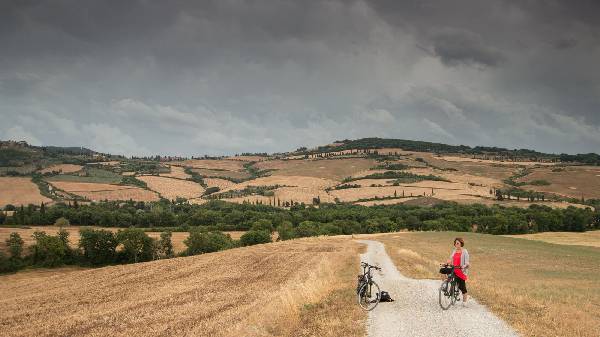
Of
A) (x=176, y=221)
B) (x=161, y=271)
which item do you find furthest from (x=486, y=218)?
(x=161, y=271)

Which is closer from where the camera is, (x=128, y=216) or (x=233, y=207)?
(x=128, y=216)

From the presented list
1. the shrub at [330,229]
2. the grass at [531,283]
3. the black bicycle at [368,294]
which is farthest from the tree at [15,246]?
the black bicycle at [368,294]

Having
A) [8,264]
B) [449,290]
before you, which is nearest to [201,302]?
[449,290]

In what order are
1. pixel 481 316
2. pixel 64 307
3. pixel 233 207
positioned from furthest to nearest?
pixel 233 207 < pixel 64 307 < pixel 481 316

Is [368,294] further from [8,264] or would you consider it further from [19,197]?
[19,197]

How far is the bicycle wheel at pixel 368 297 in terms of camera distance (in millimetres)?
23109

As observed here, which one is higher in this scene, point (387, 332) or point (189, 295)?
point (387, 332)

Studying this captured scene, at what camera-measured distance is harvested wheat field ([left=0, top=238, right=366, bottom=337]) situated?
71.7 ft

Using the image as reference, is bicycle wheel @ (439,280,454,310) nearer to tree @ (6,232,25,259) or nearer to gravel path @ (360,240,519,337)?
gravel path @ (360,240,519,337)

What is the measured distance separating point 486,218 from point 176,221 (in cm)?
11179

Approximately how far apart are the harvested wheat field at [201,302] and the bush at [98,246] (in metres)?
43.3

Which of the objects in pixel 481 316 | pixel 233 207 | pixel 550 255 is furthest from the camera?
pixel 233 207

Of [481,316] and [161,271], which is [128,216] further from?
[481,316]

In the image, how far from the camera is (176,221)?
536 ft
